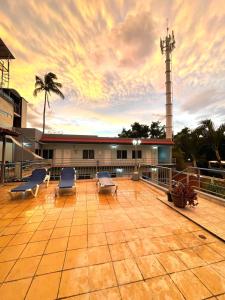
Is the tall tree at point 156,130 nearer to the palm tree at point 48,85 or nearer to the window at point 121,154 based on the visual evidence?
the window at point 121,154

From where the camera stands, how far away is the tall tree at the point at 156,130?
38438 mm

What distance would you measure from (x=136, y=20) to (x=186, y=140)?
71.7 feet

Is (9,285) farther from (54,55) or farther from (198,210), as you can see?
(54,55)

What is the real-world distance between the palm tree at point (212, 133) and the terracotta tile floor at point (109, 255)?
1818 cm

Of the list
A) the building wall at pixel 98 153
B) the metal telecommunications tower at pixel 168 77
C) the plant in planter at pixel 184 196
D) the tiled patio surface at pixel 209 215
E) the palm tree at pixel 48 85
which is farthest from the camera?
the metal telecommunications tower at pixel 168 77

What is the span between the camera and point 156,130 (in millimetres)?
38406

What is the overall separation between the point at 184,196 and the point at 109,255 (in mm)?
3395

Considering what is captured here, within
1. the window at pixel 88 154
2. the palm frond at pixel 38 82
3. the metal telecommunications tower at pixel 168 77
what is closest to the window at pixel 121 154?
the window at pixel 88 154

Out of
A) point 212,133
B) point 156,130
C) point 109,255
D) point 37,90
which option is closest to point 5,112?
point 37,90

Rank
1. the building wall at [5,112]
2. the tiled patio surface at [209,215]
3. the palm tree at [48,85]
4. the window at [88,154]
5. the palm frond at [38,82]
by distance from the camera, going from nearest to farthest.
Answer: the tiled patio surface at [209,215]
the building wall at [5,112]
the window at [88,154]
the palm frond at [38,82]
the palm tree at [48,85]

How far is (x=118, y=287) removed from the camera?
6.87ft

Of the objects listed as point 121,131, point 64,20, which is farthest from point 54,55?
point 121,131

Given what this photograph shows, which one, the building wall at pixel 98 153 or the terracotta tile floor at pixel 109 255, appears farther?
the building wall at pixel 98 153

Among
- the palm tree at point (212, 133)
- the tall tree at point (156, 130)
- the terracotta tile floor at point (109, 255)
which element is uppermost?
the tall tree at point (156, 130)
